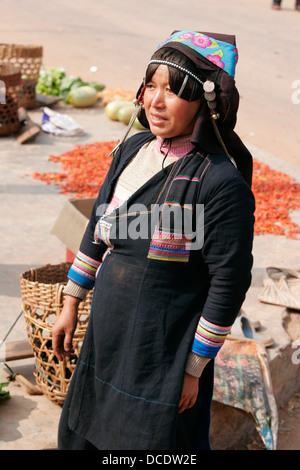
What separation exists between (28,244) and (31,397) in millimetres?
2010

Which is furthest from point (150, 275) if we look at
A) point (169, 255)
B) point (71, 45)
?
point (71, 45)

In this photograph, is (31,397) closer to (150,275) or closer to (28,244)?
(150,275)

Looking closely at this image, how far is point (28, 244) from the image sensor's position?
500cm

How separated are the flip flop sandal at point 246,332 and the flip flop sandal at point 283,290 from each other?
0.59m

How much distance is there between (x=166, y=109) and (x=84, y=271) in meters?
0.71

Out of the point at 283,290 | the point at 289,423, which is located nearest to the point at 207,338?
the point at 289,423

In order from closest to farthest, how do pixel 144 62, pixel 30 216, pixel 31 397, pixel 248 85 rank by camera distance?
pixel 31 397 < pixel 30 216 < pixel 248 85 < pixel 144 62

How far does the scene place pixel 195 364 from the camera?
2.04 metres

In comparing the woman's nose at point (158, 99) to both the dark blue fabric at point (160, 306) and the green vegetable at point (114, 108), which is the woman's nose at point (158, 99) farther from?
the green vegetable at point (114, 108)

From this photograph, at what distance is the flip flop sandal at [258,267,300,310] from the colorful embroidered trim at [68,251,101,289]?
7.11 feet

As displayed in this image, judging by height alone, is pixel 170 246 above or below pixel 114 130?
above

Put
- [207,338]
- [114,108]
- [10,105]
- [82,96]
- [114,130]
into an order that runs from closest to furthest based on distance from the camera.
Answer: [207,338] < [10,105] < [114,130] < [114,108] < [82,96]

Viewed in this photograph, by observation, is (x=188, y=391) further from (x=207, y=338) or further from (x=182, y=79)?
(x=182, y=79)

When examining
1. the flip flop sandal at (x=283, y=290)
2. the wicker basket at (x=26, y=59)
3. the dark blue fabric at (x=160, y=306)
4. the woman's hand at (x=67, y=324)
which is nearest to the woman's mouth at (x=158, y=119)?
the dark blue fabric at (x=160, y=306)
